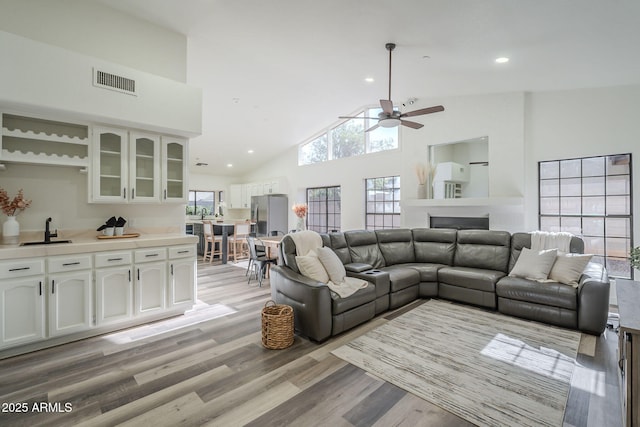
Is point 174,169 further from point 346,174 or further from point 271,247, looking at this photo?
point 346,174

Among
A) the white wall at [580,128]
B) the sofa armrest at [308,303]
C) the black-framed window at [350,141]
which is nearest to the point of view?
the sofa armrest at [308,303]

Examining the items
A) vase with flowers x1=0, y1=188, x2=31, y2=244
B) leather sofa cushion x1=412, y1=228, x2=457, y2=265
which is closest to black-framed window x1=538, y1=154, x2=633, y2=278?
leather sofa cushion x1=412, y1=228, x2=457, y2=265

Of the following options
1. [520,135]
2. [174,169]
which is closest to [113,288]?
[174,169]

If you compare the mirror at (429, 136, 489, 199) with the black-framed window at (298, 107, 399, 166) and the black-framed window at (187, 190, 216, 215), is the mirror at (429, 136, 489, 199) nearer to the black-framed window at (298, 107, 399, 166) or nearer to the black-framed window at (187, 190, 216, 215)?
the black-framed window at (298, 107, 399, 166)

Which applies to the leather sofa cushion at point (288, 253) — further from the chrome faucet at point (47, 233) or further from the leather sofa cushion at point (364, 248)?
the chrome faucet at point (47, 233)

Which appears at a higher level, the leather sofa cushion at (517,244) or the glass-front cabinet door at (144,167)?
the glass-front cabinet door at (144,167)

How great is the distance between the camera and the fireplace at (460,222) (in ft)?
17.5

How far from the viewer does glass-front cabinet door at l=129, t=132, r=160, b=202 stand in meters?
3.57

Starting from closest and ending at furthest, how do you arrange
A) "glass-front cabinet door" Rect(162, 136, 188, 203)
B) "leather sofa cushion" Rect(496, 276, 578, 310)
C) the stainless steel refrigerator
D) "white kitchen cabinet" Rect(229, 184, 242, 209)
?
"leather sofa cushion" Rect(496, 276, 578, 310), "glass-front cabinet door" Rect(162, 136, 188, 203), the stainless steel refrigerator, "white kitchen cabinet" Rect(229, 184, 242, 209)

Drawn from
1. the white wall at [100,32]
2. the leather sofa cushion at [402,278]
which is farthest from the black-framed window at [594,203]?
the white wall at [100,32]

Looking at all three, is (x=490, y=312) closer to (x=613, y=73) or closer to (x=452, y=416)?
(x=452, y=416)

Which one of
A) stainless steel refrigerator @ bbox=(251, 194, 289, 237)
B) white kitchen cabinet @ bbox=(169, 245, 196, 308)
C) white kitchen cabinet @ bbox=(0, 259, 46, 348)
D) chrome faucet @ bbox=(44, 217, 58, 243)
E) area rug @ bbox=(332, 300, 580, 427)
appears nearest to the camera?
area rug @ bbox=(332, 300, 580, 427)

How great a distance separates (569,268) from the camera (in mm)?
3523

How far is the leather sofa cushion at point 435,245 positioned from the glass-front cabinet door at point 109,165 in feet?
14.2
